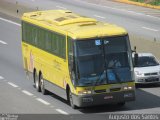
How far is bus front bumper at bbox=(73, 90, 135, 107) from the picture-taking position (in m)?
25.5

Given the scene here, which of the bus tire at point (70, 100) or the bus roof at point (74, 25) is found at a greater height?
the bus roof at point (74, 25)

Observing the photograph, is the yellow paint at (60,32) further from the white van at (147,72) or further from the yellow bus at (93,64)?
the white van at (147,72)

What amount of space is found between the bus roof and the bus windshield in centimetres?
25

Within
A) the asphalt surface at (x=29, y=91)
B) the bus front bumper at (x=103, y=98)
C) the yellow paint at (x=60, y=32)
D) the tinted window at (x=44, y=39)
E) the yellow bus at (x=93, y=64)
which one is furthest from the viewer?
the tinted window at (x=44, y=39)

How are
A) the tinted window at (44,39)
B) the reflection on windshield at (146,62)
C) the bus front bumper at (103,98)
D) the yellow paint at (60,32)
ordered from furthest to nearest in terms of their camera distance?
the reflection on windshield at (146,62) < the tinted window at (44,39) < the yellow paint at (60,32) < the bus front bumper at (103,98)

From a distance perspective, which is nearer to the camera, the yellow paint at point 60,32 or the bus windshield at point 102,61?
the bus windshield at point 102,61

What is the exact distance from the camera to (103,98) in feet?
84.2

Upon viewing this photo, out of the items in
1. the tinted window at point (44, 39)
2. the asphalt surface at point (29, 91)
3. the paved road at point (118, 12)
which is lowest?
the paved road at point (118, 12)

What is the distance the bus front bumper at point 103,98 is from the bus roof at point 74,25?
80.1 inches

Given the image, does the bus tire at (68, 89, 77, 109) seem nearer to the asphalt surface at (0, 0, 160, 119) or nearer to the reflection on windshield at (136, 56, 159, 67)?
the asphalt surface at (0, 0, 160, 119)

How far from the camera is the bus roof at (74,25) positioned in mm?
26156

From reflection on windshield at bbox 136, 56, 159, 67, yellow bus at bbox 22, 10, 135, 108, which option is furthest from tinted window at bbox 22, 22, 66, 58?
reflection on windshield at bbox 136, 56, 159, 67

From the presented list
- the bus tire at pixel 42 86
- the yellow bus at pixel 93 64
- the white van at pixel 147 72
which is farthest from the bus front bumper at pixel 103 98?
the white van at pixel 147 72

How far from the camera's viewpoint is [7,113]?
84.5 ft
